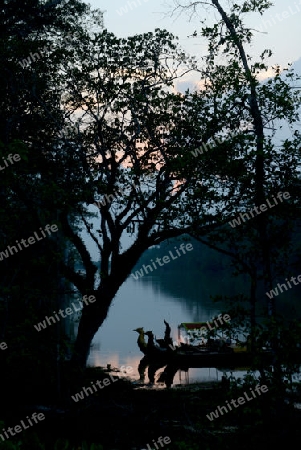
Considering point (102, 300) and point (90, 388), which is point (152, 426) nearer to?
point (90, 388)

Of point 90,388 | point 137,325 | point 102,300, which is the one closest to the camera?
point 90,388

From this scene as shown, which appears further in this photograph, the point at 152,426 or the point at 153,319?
the point at 153,319

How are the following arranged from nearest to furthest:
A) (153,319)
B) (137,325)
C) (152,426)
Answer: (152,426)
(137,325)
(153,319)

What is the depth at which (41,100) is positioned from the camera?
56.4 ft

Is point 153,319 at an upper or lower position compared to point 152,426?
upper

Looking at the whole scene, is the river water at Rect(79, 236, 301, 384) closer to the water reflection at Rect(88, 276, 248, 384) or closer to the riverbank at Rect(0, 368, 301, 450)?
the water reflection at Rect(88, 276, 248, 384)

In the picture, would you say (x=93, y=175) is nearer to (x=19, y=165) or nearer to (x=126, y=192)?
(x=126, y=192)

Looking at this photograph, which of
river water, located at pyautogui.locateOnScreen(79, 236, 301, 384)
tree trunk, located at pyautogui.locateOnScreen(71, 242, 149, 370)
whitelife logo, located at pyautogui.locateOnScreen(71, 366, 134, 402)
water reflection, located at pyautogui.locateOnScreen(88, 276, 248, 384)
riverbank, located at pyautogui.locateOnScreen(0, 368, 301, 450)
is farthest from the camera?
water reflection, located at pyautogui.locateOnScreen(88, 276, 248, 384)

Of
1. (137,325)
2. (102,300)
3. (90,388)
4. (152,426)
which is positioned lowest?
(152,426)

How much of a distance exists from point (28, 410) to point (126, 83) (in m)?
10.5

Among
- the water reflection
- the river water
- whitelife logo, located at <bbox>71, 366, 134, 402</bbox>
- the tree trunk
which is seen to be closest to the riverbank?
whitelife logo, located at <bbox>71, 366, 134, 402</bbox>

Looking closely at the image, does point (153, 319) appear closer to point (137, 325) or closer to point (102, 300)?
point (137, 325)

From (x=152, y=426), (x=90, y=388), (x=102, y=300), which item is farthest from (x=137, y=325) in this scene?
(x=152, y=426)

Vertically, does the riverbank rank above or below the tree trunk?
below
